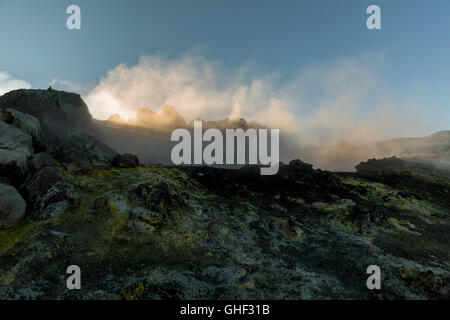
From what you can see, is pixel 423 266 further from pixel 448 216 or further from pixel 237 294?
pixel 448 216

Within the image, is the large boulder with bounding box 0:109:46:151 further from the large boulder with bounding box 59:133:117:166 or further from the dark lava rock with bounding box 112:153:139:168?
the dark lava rock with bounding box 112:153:139:168

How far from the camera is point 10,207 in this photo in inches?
440

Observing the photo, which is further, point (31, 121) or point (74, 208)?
point (31, 121)

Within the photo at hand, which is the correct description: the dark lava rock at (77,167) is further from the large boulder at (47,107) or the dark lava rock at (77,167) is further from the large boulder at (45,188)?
the large boulder at (47,107)

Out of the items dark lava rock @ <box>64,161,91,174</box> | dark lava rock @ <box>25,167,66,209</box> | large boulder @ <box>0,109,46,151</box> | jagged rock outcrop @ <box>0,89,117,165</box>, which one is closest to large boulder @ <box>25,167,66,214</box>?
dark lava rock @ <box>25,167,66,209</box>

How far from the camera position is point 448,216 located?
2105 cm

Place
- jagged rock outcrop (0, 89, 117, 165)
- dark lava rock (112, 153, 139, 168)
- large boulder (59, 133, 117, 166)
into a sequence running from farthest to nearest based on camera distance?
dark lava rock (112, 153, 139, 168), jagged rock outcrop (0, 89, 117, 165), large boulder (59, 133, 117, 166)

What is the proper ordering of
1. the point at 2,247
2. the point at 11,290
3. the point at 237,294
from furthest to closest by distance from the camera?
the point at 2,247 → the point at 237,294 → the point at 11,290

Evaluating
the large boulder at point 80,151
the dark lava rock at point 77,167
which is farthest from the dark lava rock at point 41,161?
the large boulder at point 80,151

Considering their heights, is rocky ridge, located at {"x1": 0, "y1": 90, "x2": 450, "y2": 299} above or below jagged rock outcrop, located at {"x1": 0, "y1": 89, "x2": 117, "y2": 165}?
below

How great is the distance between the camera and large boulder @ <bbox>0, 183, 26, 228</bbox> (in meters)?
10.9
